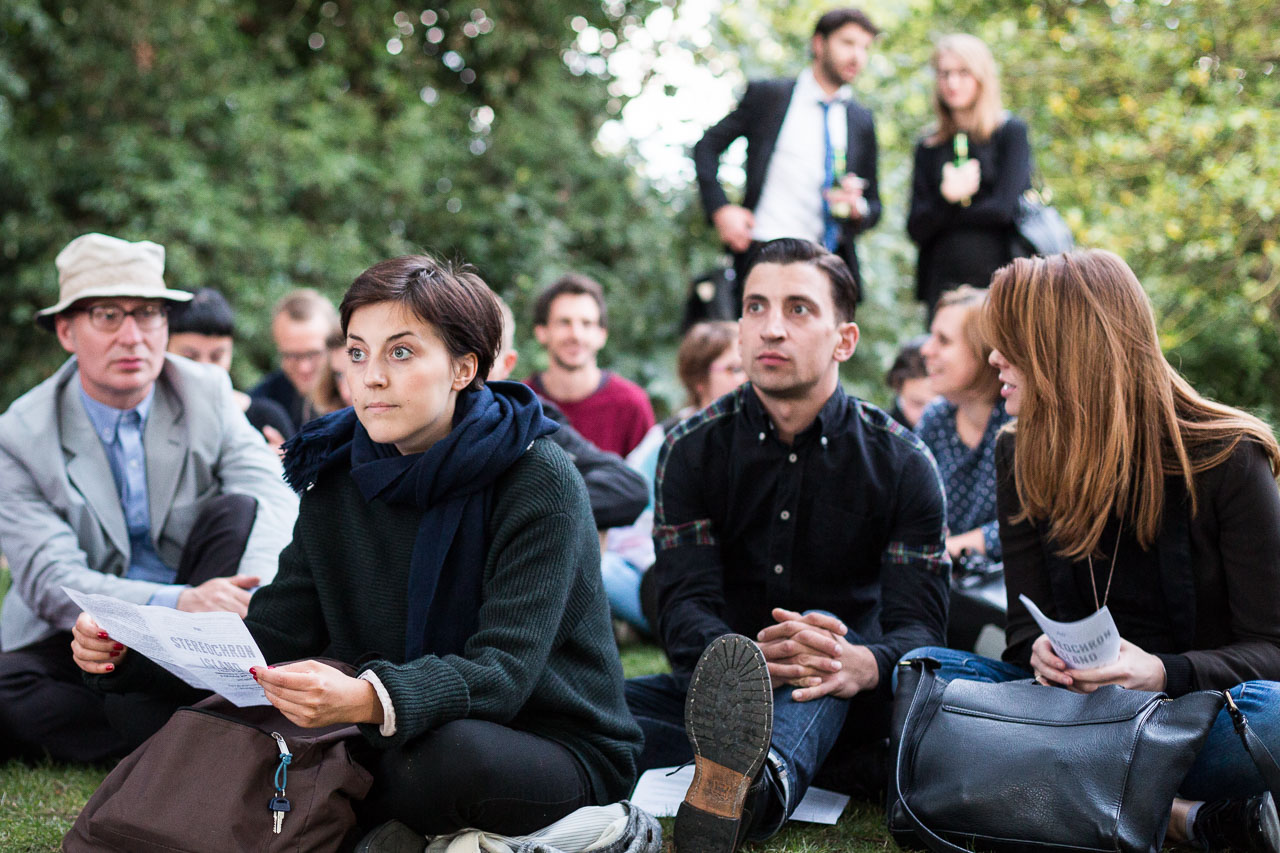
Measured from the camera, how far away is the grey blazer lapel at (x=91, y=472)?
365cm

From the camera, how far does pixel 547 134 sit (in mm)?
9688

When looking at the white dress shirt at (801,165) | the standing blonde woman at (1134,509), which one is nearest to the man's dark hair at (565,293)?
the white dress shirt at (801,165)

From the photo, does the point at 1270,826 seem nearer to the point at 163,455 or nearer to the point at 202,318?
the point at 163,455

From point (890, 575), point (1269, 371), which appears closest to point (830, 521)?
point (890, 575)

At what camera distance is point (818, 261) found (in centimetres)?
347

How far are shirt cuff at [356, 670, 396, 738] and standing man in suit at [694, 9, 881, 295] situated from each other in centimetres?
354

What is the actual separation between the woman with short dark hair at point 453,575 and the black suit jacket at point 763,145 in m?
3.04

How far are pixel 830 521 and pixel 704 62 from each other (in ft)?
23.6

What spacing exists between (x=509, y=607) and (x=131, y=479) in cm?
189

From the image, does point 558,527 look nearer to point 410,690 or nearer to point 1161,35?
point 410,690

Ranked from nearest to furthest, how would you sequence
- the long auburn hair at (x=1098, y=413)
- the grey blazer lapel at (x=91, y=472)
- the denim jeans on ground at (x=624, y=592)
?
the long auburn hair at (x=1098, y=413) → the grey blazer lapel at (x=91, y=472) → the denim jeans on ground at (x=624, y=592)

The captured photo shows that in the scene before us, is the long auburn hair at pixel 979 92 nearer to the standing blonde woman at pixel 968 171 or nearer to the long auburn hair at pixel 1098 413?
the standing blonde woman at pixel 968 171

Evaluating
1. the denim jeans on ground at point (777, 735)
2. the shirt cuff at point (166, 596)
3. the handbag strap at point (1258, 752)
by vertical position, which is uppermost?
the shirt cuff at point (166, 596)

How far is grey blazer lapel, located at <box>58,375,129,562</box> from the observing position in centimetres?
365
